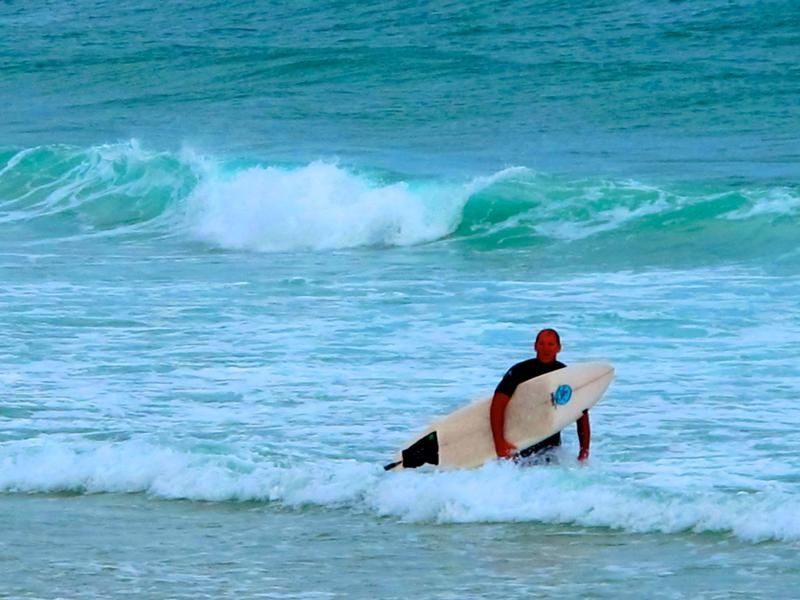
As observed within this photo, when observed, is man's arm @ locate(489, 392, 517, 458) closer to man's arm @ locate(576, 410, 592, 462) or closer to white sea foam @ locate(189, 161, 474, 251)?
man's arm @ locate(576, 410, 592, 462)

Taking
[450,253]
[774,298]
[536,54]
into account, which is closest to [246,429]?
[774,298]

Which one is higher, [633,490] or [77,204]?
[77,204]

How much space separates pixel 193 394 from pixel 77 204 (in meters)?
9.84

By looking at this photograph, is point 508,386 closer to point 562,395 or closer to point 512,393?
point 512,393

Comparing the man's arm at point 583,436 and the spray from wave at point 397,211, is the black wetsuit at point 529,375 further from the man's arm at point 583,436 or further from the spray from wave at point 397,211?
the spray from wave at point 397,211

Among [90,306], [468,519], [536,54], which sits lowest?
[468,519]

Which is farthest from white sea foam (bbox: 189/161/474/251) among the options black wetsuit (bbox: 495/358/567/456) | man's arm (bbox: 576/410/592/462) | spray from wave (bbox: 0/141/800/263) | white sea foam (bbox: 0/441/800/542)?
man's arm (bbox: 576/410/592/462)

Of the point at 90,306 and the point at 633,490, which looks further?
the point at 90,306

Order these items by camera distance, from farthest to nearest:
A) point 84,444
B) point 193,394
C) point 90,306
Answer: point 90,306, point 193,394, point 84,444

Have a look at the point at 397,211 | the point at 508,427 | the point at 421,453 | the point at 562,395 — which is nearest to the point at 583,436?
the point at 562,395

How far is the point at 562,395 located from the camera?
7797 millimetres

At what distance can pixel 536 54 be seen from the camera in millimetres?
24453

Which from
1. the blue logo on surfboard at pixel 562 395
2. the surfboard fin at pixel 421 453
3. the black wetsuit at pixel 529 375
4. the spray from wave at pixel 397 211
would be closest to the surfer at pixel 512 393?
the black wetsuit at pixel 529 375

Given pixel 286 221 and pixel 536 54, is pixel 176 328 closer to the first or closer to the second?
pixel 286 221
